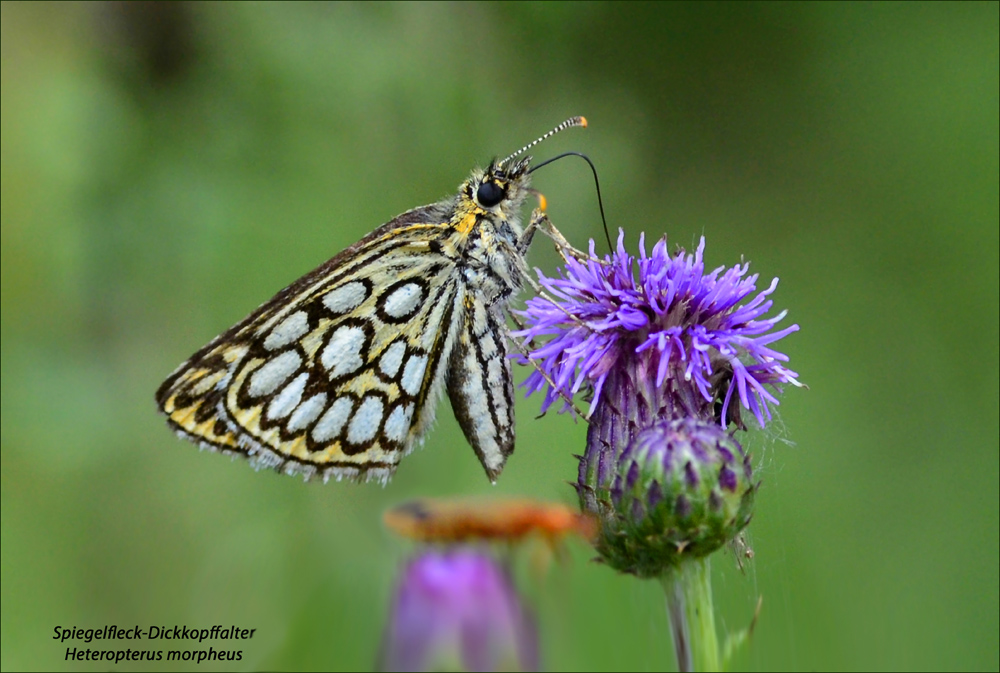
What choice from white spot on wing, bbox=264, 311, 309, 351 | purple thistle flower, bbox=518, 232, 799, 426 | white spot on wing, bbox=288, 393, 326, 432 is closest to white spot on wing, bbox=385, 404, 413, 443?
white spot on wing, bbox=288, 393, 326, 432

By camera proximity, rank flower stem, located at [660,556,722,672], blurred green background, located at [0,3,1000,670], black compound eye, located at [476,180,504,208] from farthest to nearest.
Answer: blurred green background, located at [0,3,1000,670] < black compound eye, located at [476,180,504,208] < flower stem, located at [660,556,722,672]

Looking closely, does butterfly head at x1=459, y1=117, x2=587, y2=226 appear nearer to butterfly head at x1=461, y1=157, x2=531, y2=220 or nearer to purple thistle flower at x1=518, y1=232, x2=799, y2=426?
butterfly head at x1=461, y1=157, x2=531, y2=220

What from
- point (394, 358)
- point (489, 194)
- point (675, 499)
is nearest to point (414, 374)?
point (394, 358)

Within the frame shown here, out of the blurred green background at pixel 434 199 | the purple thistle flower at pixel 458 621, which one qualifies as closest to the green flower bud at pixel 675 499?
the purple thistle flower at pixel 458 621

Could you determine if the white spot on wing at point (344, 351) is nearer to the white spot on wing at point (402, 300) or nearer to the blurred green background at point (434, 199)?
the white spot on wing at point (402, 300)

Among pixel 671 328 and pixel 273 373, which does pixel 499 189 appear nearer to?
pixel 671 328
